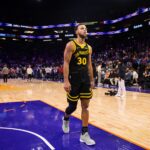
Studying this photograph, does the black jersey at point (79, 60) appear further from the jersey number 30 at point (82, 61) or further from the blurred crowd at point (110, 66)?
the blurred crowd at point (110, 66)

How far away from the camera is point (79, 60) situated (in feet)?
13.0

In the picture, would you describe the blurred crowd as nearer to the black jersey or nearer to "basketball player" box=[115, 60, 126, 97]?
"basketball player" box=[115, 60, 126, 97]

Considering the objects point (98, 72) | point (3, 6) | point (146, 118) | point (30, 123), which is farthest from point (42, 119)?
point (3, 6)

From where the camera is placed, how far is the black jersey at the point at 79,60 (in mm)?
3918

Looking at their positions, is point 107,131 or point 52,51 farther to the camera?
point 52,51

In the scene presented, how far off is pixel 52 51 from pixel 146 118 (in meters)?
35.9

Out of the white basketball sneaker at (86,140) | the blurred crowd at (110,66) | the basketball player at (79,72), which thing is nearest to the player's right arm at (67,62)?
the basketball player at (79,72)

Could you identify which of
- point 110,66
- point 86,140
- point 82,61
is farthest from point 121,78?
point 110,66

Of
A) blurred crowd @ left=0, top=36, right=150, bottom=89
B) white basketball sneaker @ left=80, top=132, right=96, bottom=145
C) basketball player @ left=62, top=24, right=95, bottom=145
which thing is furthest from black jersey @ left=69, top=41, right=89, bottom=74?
blurred crowd @ left=0, top=36, right=150, bottom=89

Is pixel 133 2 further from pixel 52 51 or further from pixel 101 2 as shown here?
pixel 52 51

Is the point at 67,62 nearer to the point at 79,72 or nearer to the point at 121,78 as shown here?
the point at 79,72

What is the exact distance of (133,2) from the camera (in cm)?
2805

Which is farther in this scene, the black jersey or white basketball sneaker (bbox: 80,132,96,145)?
the black jersey

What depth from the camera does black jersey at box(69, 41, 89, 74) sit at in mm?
3918
